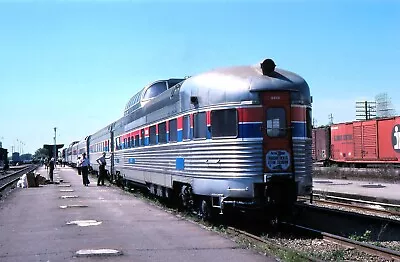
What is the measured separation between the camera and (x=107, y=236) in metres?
10.6

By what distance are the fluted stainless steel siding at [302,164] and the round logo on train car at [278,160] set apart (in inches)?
7.9

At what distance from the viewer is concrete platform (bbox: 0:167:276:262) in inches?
340

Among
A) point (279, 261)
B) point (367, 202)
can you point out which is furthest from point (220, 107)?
point (367, 202)

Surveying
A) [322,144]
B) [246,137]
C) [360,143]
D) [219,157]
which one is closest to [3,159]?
[322,144]

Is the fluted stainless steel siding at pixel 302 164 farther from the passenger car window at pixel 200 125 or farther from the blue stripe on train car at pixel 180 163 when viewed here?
the blue stripe on train car at pixel 180 163

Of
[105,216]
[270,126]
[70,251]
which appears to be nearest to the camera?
[70,251]

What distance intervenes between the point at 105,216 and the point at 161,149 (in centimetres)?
251

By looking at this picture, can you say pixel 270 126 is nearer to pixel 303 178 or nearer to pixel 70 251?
pixel 303 178

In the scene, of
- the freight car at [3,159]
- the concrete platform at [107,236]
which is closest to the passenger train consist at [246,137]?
the concrete platform at [107,236]

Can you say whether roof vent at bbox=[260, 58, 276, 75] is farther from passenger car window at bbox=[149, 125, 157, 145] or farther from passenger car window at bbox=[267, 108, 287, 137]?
passenger car window at bbox=[149, 125, 157, 145]

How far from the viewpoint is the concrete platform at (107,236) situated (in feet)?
28.3

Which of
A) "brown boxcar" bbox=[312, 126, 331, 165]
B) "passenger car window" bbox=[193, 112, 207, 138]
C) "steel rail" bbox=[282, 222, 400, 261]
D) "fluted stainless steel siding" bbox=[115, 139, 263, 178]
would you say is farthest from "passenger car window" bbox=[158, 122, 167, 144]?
"brown boxcar" bbox=[312, 126, 331, 165]

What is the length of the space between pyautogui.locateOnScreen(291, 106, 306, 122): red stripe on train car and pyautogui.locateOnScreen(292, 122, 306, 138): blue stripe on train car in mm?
107

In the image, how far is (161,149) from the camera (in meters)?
15.4
